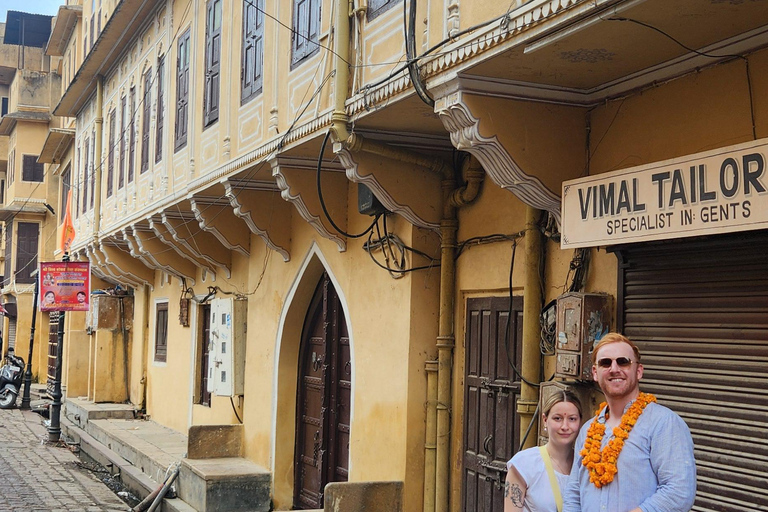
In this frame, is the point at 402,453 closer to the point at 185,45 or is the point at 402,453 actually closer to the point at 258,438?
the point at 258,438

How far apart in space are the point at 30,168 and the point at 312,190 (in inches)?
1197

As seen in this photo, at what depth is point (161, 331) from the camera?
741 inches

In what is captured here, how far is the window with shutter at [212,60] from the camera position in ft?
38.6

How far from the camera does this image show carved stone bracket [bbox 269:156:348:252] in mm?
9086

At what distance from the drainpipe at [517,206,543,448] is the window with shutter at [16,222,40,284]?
1356 inches

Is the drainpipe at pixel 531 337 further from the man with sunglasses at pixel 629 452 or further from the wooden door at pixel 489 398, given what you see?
the man with sunglasses at pixel 629 452

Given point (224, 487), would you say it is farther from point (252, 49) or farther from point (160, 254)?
point (160, 254)

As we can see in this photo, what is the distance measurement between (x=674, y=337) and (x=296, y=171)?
467cm

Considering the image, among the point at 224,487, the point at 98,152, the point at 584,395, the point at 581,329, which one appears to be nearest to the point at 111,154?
the point at 98,152

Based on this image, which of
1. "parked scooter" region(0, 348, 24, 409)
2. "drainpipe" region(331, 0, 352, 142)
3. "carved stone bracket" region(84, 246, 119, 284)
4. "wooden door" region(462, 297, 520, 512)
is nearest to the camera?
"wooden door" region(462, 297, 520, 512)

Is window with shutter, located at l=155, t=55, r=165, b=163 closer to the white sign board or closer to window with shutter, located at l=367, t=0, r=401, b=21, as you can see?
window with shutter, located at l=367, t=0, r=401, b=21

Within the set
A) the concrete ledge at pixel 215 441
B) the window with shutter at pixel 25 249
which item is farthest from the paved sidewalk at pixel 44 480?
the window with shutter at pixel 25 249

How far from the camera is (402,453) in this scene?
320 inches

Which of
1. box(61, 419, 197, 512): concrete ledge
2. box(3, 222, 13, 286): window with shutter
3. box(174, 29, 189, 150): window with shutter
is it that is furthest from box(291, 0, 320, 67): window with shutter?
box(3, 222, 13, 286): window with shutter
